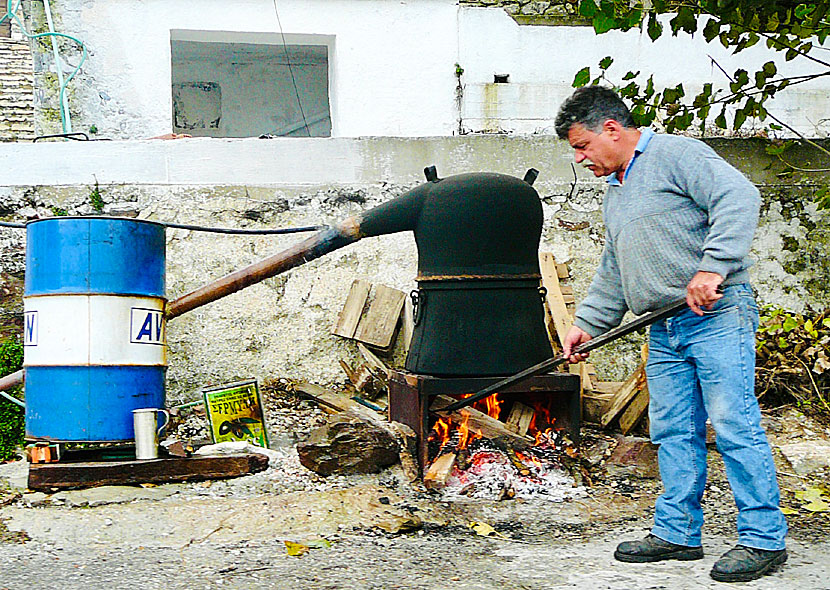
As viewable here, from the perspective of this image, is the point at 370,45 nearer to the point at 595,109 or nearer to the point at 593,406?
the point at 593,406

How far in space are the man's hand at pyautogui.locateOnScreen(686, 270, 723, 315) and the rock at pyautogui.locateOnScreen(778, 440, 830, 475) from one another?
2162 mm

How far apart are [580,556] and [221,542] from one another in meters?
1.47

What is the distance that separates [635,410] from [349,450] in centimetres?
168

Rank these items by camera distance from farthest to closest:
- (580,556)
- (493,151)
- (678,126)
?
(493,151), (678,126), (580,556)

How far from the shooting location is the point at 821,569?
3203 millimetres

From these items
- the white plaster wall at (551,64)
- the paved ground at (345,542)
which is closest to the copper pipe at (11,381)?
the paved ground at (345,542)

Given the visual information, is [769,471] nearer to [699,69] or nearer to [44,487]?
[44,487]

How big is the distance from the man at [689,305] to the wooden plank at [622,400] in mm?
1524

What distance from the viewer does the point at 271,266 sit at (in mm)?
5082

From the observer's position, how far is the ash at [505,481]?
4332mm

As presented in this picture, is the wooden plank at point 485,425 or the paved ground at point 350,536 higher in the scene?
the wooden plank at point 485,425

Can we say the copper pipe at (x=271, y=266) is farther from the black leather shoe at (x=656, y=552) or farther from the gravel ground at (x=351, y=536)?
the black leather shoe at (x=656, y=552)

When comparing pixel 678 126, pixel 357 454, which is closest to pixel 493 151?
pixel 678 126

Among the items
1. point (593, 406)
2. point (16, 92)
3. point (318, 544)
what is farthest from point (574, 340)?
point (16, 92)
